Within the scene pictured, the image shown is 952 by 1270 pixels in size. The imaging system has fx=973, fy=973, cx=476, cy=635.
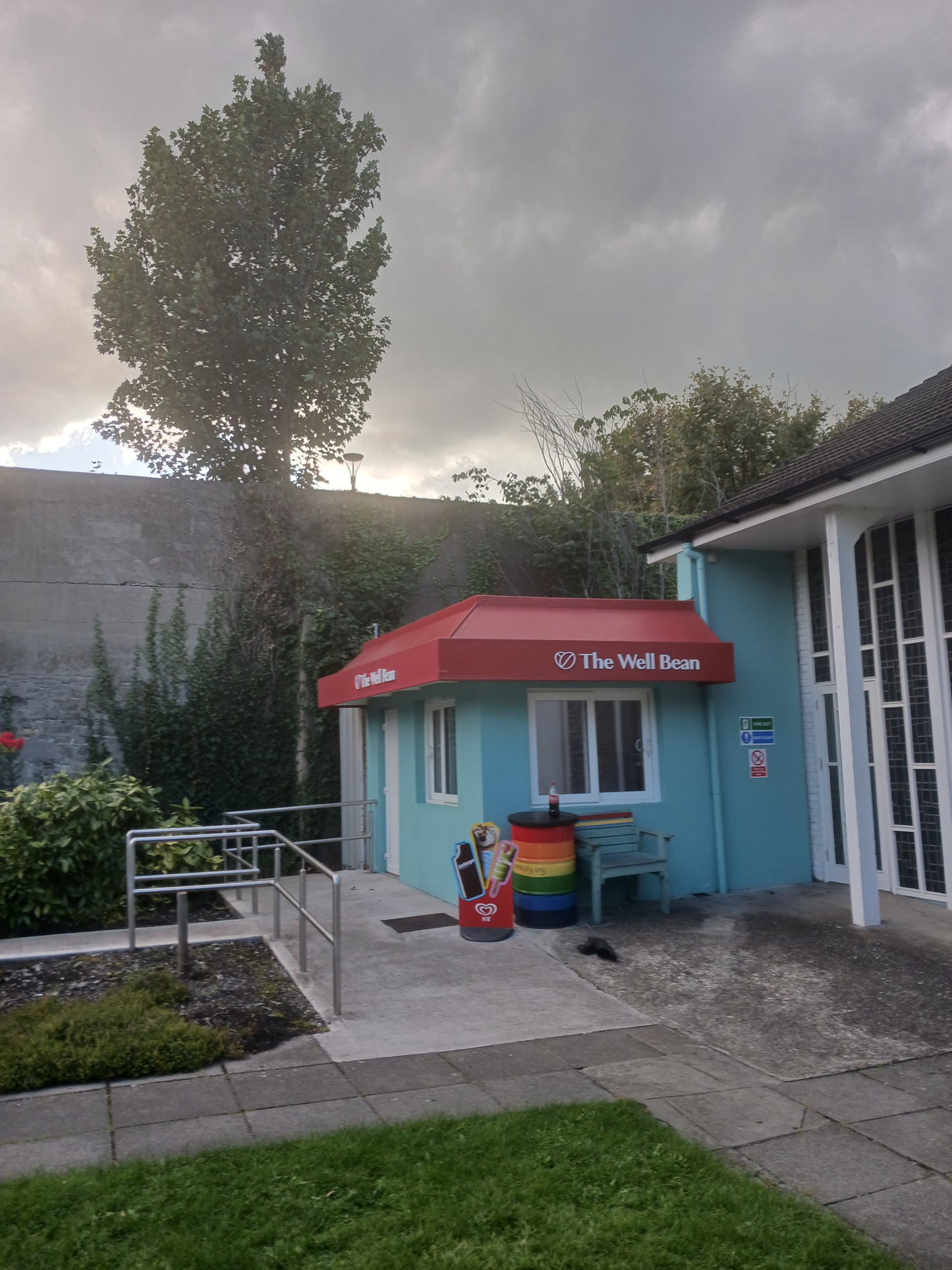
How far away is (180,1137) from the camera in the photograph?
13.9 ft

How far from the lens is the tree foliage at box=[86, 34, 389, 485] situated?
15.9m

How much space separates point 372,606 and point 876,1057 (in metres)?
10.5

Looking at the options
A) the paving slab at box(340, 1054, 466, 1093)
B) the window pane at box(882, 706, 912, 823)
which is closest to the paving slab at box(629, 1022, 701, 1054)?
the paving slab at box(340, 1054, 466, 1093)

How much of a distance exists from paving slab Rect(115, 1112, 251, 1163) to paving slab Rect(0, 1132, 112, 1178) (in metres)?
0.08

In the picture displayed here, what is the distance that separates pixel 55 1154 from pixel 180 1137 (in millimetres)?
500

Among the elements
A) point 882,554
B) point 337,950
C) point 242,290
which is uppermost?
point 242,290

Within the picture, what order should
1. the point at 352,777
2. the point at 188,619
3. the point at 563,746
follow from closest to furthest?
the point at 563,746
the point at 352,777
the point at 188,619

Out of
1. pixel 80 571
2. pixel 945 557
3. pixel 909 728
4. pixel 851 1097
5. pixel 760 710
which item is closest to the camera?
pixel 851 1097

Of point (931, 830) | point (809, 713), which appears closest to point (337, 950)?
point (931, 830)

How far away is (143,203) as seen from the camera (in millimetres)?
16469

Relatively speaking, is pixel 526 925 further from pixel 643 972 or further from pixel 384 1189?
pixel 384 1189

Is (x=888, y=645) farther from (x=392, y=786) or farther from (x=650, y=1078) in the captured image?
(x=392, y=786)

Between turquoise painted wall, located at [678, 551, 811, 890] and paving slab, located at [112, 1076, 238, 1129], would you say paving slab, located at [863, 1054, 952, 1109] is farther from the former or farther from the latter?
turquoise painted wall, located at [678, 551, 811, 890]

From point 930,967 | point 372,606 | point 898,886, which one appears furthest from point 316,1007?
point 372,606
